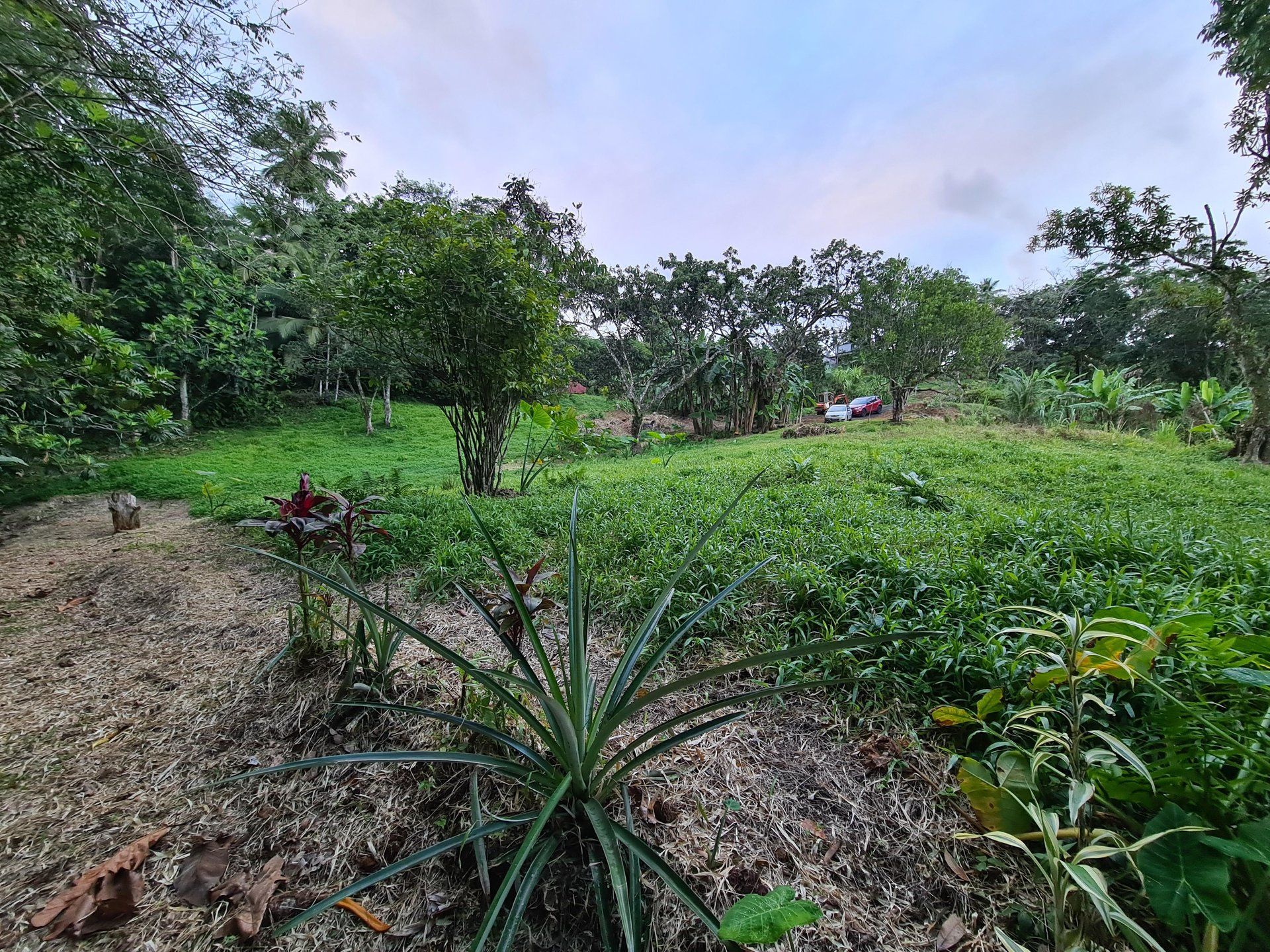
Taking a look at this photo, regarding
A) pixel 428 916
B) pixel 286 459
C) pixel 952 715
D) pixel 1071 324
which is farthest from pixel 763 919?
pixel 1071 324

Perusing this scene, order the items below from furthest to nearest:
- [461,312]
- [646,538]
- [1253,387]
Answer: [1253,387] → [461,312] → [646,538]

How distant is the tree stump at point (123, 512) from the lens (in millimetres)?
3850

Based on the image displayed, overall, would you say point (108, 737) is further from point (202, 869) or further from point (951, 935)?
point (951, 935)

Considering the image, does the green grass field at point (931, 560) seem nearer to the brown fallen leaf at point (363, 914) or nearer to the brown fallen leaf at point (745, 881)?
the brown fallen leaf at point (745, 881)

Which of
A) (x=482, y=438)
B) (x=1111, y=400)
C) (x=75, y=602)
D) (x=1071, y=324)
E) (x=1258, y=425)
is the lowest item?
(x=75, y=602)

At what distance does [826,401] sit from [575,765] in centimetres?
2263

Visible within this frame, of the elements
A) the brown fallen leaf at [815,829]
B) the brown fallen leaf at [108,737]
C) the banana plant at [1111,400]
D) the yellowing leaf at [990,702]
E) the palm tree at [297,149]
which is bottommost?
the brown fallen leaf at [108,737]

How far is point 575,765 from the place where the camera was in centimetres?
96

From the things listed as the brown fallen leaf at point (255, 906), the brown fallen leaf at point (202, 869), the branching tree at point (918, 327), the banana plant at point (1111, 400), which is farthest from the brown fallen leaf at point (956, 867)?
the branching tree at point (918, 327)

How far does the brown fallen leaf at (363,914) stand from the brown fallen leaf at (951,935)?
3.57ft

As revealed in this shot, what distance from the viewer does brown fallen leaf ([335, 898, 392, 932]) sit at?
90cm

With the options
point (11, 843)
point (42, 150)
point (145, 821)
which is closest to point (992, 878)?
point (145, 821)

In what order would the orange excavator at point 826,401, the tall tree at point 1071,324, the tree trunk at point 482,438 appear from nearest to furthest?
the tree trunk at point 482,438
the tall tree at point 1071,324
the orange excavator at point 826,401

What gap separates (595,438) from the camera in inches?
257
